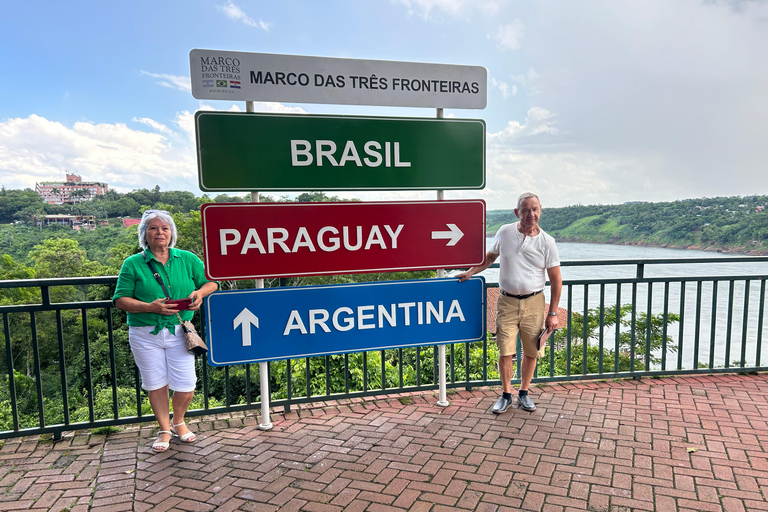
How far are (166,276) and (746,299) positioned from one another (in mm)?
5333

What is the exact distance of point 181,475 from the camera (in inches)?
123

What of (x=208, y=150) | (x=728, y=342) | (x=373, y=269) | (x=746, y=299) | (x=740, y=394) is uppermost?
(x=208, y=150)

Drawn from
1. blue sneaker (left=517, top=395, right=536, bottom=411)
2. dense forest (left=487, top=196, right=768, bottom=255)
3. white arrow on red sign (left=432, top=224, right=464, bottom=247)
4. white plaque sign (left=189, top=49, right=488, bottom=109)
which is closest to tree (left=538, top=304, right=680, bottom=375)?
blue sneaker (left=517, top=395, right=536, bottom=411)

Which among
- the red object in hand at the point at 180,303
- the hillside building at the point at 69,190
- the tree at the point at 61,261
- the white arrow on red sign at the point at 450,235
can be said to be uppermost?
the hillside building at the point at 69,190

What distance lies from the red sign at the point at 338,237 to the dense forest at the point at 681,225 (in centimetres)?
1283

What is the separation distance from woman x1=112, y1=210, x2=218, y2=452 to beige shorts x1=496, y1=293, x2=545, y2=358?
2.33m

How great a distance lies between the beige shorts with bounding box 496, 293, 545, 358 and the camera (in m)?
3.99

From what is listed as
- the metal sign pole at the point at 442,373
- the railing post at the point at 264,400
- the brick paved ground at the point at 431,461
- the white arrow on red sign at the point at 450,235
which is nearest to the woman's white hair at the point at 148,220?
the railing post at the point at 264,400

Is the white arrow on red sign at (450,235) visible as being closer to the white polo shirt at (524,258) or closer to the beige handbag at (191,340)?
the white polo shirt at (524,258)

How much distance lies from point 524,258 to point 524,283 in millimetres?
202

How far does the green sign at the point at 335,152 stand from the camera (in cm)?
349

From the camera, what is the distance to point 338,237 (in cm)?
376

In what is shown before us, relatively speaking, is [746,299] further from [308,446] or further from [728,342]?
[308,446]

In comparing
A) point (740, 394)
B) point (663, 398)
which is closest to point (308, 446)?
point (663, 398)
